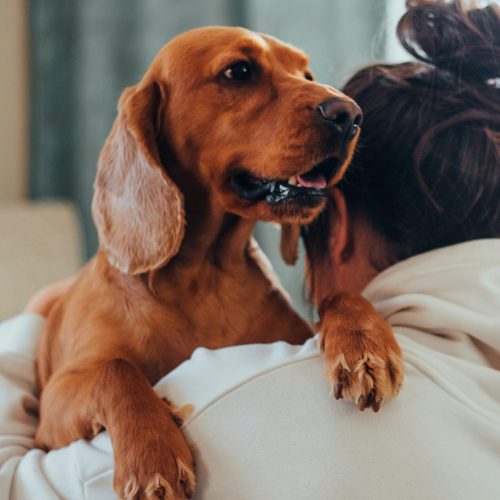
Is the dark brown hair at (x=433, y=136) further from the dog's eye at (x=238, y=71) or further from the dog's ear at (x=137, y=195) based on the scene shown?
the dog's ear at (x=137, y=195)

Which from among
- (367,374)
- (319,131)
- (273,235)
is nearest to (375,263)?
(319,131)

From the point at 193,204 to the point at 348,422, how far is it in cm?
56

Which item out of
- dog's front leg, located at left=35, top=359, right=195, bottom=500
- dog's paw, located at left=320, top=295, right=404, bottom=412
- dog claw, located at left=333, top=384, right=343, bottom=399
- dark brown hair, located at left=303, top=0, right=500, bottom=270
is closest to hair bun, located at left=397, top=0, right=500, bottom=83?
dark brown hair, located at left=303, top=0, right=500, bottom=270

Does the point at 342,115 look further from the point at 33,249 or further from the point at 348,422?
the point at 33,249

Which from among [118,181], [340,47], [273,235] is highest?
[118,181]

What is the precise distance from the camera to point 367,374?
819mm

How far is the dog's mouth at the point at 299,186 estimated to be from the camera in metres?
1.09

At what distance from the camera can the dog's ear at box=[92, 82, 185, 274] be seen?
116cm

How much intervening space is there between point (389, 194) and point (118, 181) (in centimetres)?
46

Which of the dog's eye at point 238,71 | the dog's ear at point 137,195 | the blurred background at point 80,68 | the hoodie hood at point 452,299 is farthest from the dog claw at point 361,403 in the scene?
the blurred background at point 80,68

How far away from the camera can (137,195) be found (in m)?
1.19

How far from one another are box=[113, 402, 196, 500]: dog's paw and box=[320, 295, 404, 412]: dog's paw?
0.19 metres

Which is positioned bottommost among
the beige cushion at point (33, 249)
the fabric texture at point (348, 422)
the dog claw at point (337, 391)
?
the beige cushion at point (33, 249)

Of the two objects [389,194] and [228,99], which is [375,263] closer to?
[389,194]
